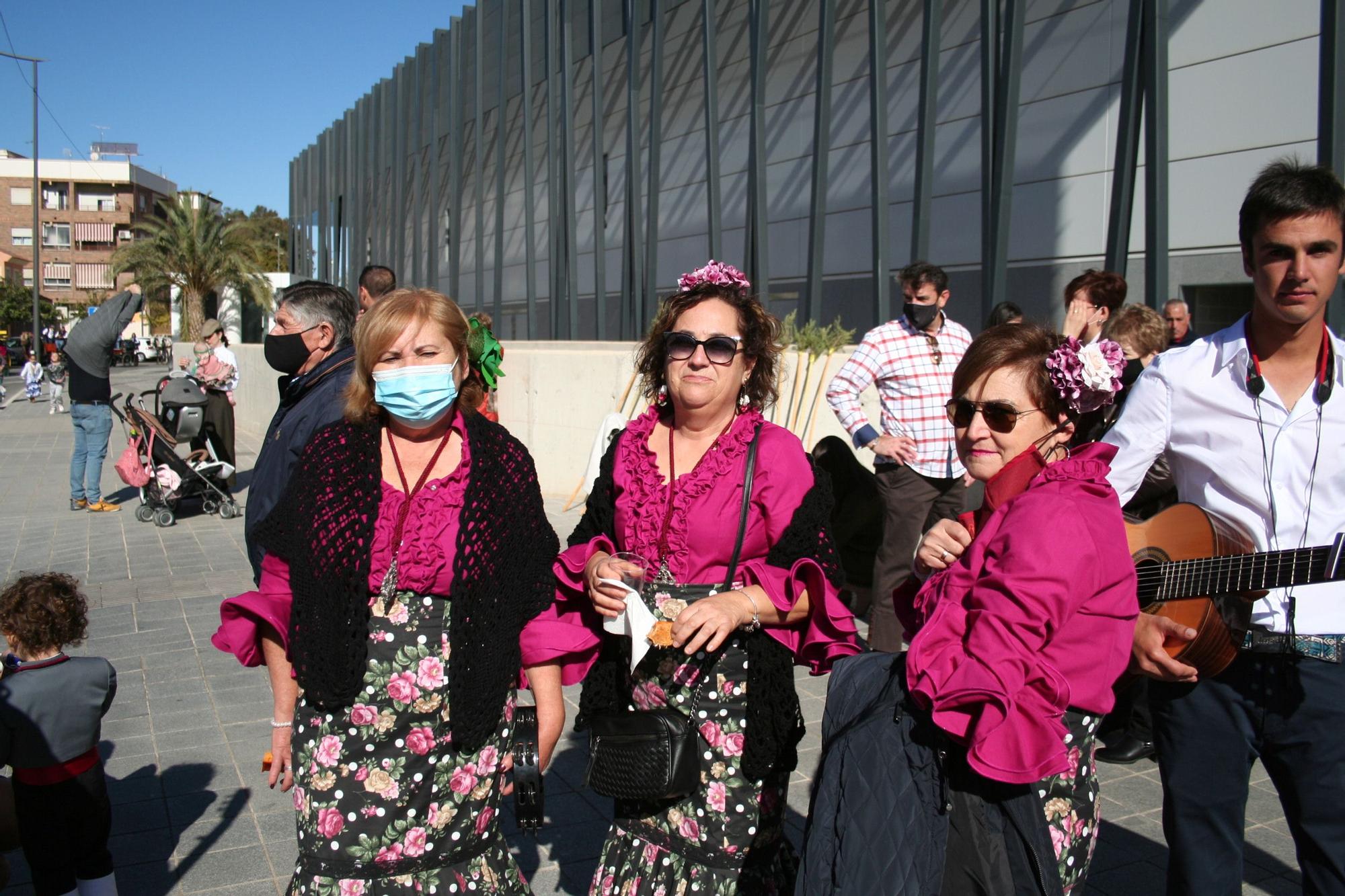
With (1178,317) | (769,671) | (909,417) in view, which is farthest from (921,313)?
(769,671)

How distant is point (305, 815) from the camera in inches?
106

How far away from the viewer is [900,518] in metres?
6.04

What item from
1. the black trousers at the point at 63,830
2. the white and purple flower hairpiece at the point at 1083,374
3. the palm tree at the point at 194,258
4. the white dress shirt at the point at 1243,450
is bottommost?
the black trousers at the point at 63,830

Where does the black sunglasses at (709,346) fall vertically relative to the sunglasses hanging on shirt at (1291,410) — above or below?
above

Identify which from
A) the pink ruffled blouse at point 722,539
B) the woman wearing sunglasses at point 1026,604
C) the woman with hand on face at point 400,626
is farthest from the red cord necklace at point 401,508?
the woman wearing sunglasses at point 1026,604

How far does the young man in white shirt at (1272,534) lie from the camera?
2.62 meters

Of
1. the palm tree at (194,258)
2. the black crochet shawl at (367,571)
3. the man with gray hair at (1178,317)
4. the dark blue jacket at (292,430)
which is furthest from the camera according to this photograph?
the palm tree at (194,258)

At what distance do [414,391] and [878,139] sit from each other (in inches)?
315

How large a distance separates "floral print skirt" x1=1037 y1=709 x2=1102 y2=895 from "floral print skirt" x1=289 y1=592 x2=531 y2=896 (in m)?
1.39

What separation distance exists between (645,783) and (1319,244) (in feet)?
6.79

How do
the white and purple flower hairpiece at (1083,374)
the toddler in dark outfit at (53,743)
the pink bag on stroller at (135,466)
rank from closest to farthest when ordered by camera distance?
the white and purple flower hairpiece at (1083,374) → the toddler in dark outfit at (53,743) → the pink bag on stroller at (135,466)

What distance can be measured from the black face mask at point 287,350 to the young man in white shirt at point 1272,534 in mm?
3024

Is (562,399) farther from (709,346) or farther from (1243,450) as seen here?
(1243,450)

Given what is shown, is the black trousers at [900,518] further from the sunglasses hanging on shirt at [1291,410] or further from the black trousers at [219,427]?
the black trousers at [219,427]
